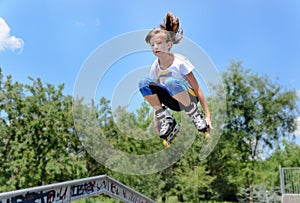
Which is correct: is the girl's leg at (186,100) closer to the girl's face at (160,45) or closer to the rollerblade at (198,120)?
the rollerblade at (198,120)

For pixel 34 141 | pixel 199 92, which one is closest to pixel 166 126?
pixel 199 92

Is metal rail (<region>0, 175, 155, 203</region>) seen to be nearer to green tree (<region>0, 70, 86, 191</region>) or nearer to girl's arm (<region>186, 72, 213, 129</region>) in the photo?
girl's arm (<region>186, 72, 213, 129</region>)

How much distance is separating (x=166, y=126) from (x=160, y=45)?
0.55m

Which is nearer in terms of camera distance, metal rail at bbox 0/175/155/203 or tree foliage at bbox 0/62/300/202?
metal rail at bbox 0/175/155/203

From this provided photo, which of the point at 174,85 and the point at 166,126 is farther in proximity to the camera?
the point at 166,126

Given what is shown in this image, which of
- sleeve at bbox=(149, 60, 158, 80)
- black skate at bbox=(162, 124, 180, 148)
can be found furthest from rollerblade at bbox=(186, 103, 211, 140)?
sleeve at bbox=(149, 60, 158, 80)

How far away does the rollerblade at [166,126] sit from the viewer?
7.38 feet

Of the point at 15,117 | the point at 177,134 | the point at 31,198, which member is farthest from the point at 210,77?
the point at 15,117

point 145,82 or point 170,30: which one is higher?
point 170,30

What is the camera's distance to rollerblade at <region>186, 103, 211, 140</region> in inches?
87.0

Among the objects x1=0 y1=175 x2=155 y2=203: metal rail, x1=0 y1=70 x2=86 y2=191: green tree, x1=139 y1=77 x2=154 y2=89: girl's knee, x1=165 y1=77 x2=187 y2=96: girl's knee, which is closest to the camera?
x1=165 y1=77 x2=187 y2=96: girl's knee

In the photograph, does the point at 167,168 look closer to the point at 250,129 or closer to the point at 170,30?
the point at 250,129

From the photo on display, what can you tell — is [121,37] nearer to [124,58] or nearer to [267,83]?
[124,58]

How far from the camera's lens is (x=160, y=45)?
2.16m
